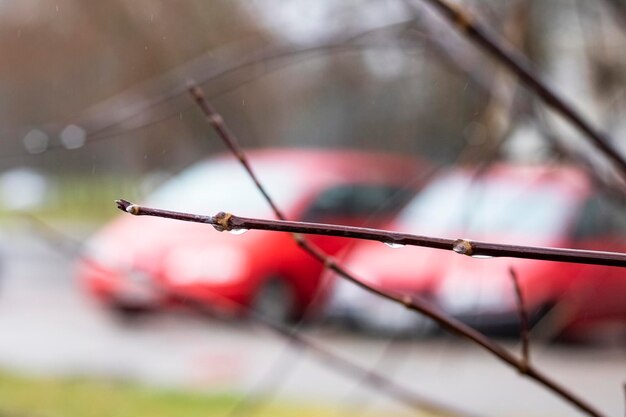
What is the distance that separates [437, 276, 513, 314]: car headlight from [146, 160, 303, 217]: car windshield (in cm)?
111

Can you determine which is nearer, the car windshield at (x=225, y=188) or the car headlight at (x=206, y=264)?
the car windshield at (x=225, y=188)

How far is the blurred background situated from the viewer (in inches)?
92.0

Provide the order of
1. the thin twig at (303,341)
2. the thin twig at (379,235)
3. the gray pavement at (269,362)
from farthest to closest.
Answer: the gray pavement at (269,362)
the thin twig at (303,341)
the thin twig at (379,235)

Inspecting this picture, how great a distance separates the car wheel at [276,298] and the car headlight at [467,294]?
145 cm

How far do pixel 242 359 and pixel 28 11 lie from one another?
8.95 feet

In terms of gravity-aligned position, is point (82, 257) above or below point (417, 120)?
below

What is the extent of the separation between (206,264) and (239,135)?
2577 millimetres

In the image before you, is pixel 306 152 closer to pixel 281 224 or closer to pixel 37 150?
pixel 37 150

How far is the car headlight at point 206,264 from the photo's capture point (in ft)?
21.4

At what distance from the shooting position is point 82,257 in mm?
1617

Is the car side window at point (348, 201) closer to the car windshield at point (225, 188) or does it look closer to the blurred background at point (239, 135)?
the car windshield at point (225, 188)

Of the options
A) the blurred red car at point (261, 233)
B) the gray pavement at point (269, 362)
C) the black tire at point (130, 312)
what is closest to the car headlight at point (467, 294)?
the gray pavement at point (269, 362)

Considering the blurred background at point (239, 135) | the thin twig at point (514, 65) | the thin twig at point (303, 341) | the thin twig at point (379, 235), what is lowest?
the thin twig at point (379, 235)

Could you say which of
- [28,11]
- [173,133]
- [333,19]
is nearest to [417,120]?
[28,11]
